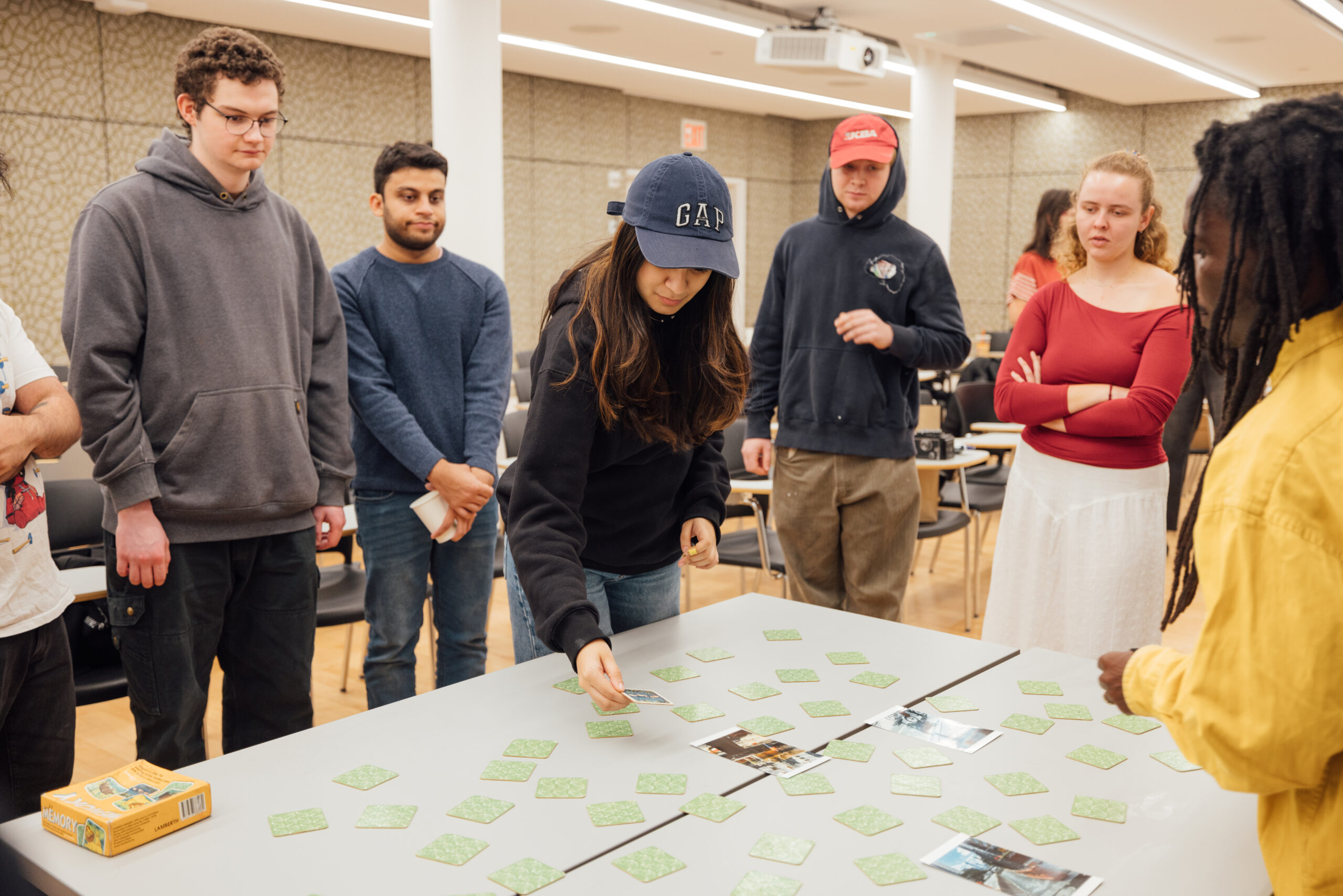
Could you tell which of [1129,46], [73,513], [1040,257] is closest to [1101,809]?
[73,513]

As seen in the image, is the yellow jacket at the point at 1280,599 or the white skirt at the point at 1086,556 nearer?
the yellow jacket at the point at 1280,599

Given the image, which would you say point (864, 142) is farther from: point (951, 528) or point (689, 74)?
point (689, 74)

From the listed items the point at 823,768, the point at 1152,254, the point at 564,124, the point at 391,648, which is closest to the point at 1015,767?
the point at 823,768

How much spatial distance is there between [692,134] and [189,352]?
8.64m

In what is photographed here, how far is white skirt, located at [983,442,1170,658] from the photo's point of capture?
245 cm

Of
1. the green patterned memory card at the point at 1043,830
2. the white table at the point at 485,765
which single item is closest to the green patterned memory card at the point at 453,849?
the white table at the point at 485,765

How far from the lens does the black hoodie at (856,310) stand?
2.88 meters

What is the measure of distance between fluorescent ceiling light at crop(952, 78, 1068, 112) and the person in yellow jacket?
26.4 feet

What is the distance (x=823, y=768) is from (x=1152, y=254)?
170 centimetres

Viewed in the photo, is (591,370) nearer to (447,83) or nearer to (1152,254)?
(1152,254)

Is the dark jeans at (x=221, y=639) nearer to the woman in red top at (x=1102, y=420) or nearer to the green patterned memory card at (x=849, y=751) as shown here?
the green patterned memory card at (x=849, y=751)

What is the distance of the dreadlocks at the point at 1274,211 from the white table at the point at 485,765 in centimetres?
76

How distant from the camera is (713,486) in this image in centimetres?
201

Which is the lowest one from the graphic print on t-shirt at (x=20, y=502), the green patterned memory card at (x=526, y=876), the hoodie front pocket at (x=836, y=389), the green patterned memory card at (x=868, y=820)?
the green patterned memory card at (x=526, y=876)
